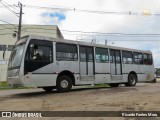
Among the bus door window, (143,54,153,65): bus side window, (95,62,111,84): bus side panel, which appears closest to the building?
(143,54,153,65): bus side window

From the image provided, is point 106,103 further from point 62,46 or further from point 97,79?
point 97,79

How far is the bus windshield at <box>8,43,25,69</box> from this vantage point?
55.3 feet

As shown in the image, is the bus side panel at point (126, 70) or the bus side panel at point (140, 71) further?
the bus side panel at point (140, 71)

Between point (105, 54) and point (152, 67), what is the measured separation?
22.4ft

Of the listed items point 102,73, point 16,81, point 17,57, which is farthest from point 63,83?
point 102,73

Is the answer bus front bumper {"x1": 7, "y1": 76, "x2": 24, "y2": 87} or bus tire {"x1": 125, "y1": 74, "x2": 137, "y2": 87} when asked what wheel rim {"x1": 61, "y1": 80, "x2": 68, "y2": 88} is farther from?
bus tire {"x1": 125, "y1": 74, "x2": 137, "y2": 87}

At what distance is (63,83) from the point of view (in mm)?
18375

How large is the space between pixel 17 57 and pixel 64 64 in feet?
8.90

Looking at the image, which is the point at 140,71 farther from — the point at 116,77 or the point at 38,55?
the point at 38,55

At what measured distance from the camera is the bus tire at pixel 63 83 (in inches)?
713

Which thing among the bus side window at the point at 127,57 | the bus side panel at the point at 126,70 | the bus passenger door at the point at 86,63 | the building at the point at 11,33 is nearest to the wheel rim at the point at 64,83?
the bus passenger door at the point at 86,63

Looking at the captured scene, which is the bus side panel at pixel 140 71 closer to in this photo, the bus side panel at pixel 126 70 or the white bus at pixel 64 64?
the white bus at pixel 64 64

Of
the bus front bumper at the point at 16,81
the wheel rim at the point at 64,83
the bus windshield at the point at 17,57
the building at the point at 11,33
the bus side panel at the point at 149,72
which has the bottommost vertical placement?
the wheel rim at the point at 64,83

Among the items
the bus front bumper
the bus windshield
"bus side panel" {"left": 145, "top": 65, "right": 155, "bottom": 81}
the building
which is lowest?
the bus front bumper
